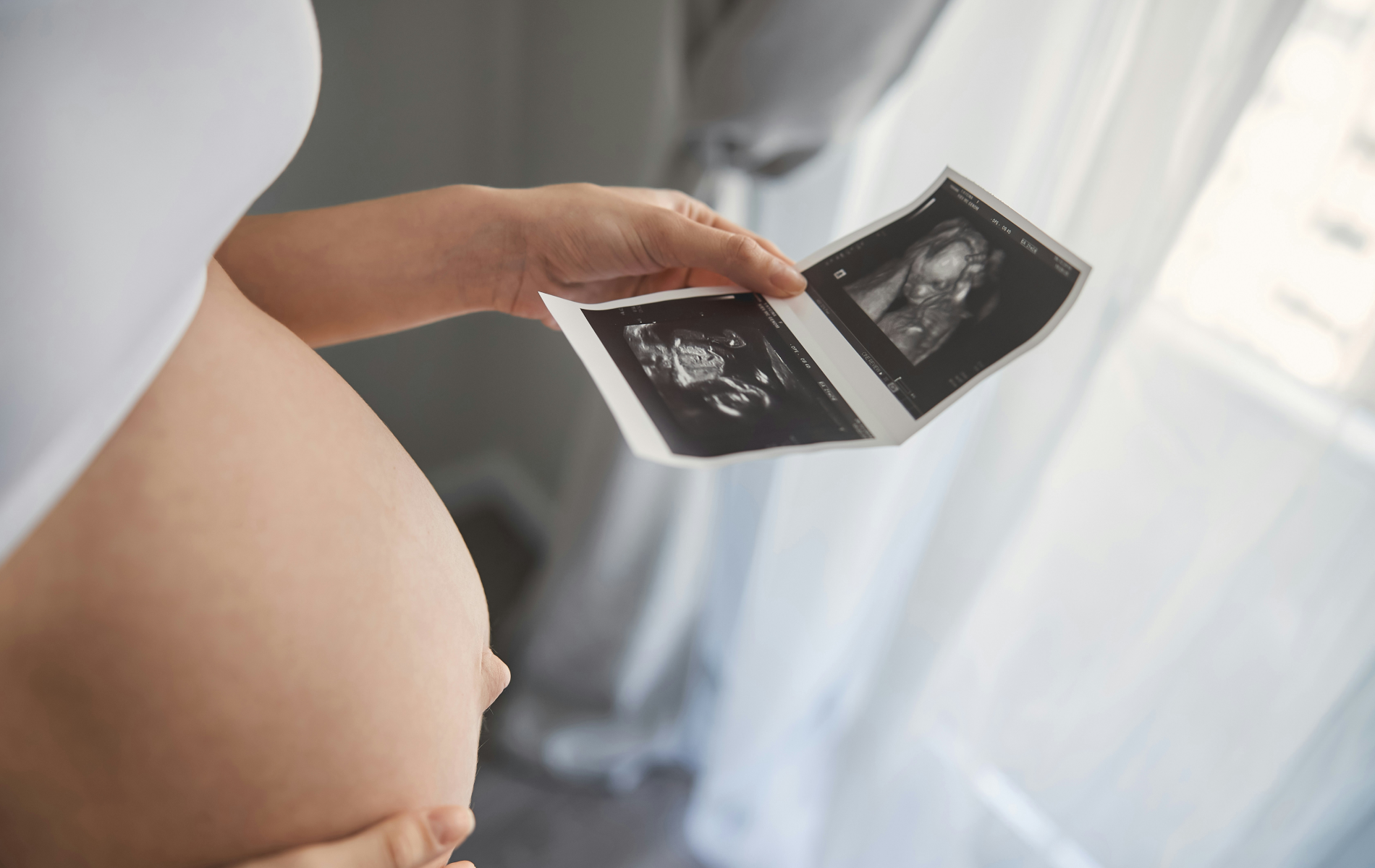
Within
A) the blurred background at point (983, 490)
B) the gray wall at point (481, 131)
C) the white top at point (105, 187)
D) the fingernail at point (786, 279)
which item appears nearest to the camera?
the white top at point (105, 187)

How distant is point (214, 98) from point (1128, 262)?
91 cm

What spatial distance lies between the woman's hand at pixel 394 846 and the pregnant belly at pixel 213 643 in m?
0.02

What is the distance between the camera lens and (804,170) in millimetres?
1130

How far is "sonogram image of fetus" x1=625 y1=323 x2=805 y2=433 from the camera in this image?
1.81 ft

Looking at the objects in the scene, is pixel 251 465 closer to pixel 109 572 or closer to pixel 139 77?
pixel 109 572

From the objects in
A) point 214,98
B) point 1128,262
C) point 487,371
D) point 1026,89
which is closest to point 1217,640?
point 1128,262

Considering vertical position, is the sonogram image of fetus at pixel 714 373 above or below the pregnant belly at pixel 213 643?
above

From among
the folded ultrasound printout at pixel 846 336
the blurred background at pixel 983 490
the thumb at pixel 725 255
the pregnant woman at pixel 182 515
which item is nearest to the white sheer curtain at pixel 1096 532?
the blurred background at pixel 983 490

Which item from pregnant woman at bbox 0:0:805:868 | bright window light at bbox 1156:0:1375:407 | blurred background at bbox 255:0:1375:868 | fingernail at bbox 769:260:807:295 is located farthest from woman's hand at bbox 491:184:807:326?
bright window light at bbox 1156:0:1375:407

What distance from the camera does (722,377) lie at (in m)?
0.58

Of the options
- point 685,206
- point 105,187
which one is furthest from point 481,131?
point 105,187

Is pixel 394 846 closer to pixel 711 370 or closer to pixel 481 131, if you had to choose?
pixel 711 370

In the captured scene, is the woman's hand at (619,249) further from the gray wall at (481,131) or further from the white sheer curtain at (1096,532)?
the gray wall at (481,131)

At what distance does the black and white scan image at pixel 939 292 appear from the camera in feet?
1.92
